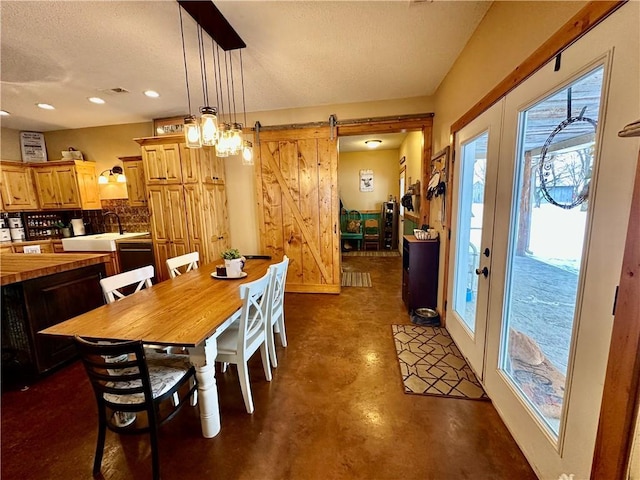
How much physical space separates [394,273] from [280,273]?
3362 millimetres

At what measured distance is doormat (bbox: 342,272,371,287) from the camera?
4432mm

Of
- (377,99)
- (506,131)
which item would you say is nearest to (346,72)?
(377,99)

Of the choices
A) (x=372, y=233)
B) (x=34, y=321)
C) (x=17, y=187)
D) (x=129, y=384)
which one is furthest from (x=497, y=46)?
(x=17, y=187)

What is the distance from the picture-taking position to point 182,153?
11.8ft

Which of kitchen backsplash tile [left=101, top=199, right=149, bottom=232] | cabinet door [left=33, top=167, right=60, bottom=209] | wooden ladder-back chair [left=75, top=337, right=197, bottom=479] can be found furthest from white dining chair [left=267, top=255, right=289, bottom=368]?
cabinet door [left=33, top=167, right=60, bottom=209]

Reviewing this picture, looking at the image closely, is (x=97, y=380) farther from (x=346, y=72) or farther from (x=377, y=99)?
(x=377, y=99)

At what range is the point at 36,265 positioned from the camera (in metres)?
2.20

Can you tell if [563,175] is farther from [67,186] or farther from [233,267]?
[67,186]

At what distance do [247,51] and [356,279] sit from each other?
361 cm

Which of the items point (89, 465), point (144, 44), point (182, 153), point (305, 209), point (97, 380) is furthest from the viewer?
point (305, 209)

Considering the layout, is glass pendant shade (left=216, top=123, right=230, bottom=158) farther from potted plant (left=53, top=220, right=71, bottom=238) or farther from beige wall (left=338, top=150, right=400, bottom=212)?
beige wall (left=338, top=150, right=400, bottom=212)

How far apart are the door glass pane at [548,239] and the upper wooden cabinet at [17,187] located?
6.45m

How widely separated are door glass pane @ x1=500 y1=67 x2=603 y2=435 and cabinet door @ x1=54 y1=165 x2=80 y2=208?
5.79 meters

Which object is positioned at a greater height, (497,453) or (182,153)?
(182,153)
